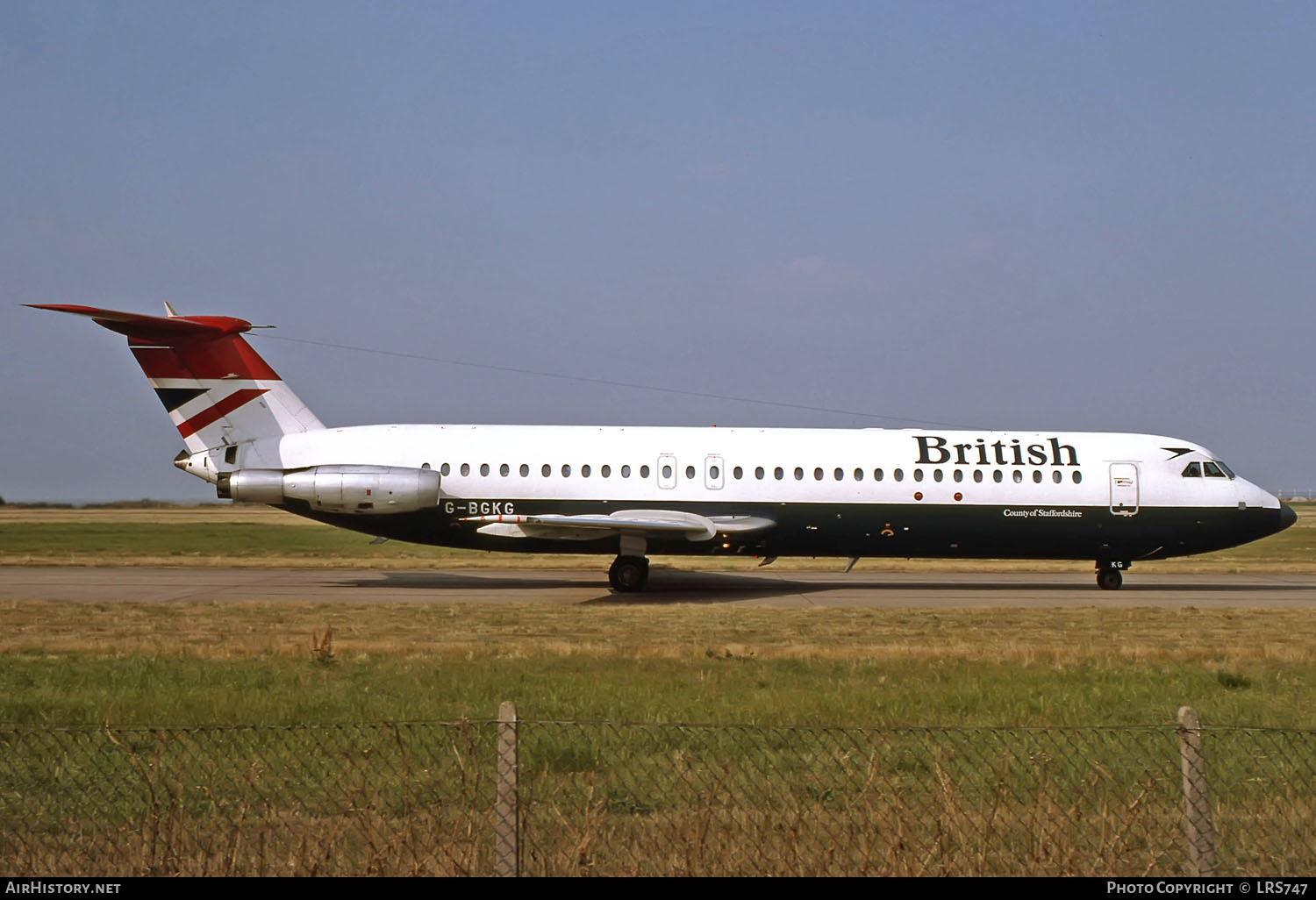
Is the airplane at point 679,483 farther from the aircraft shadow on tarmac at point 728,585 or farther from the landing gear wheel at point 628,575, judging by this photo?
the aircraft shadow on tarmac at point 728,585

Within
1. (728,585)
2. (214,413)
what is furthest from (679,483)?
(214,413)

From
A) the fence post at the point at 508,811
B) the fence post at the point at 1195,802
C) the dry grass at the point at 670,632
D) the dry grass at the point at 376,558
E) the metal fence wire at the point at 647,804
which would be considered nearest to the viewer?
the fence post at the point at 508,811

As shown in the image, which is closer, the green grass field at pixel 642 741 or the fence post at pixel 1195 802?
the fence post at pixel 1195 802

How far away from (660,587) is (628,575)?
212 cm

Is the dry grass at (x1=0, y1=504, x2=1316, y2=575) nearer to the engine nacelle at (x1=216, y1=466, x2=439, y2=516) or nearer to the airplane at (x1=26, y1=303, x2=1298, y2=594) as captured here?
the airplane at (x1=26, y1=303, x2=1298, y2=594)

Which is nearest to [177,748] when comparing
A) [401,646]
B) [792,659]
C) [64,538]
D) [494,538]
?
[401,646]

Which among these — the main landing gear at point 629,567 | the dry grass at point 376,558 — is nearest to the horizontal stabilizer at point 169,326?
the dry grass at point 376,558

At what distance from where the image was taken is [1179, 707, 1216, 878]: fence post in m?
5.82

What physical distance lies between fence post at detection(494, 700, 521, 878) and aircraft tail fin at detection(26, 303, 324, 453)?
65.7 ft

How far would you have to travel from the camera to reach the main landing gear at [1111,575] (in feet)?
85.9

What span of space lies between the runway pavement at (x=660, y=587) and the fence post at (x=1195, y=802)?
16.4m

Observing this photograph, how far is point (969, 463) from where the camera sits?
2503 cm

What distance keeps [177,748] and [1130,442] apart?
22713mm

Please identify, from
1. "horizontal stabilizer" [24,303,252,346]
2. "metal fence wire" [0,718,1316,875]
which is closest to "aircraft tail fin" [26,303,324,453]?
"horizontal stabilizer" [24,303,252,346]
